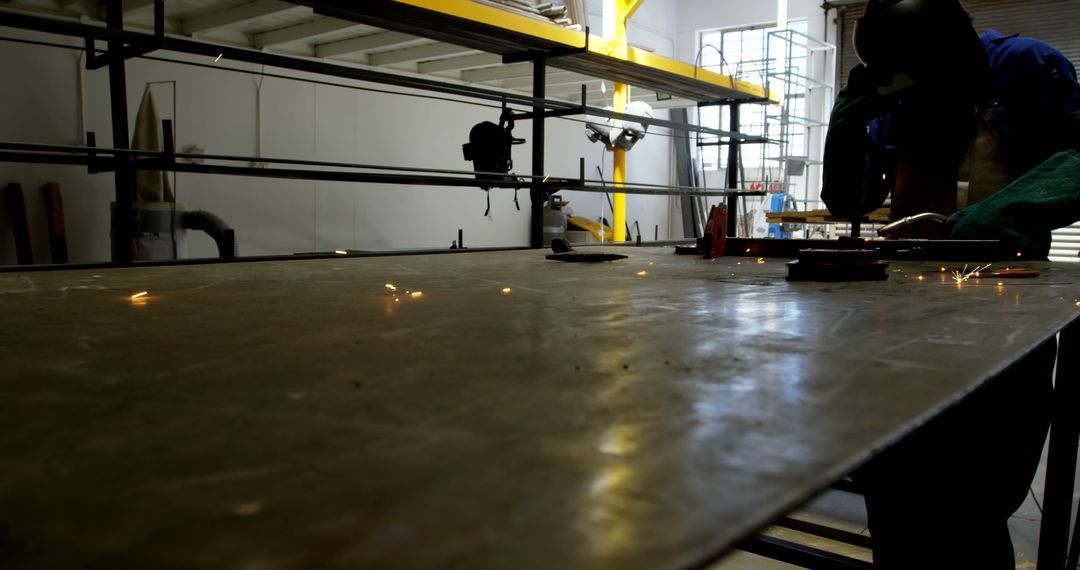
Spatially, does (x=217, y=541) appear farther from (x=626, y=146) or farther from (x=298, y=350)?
(x=626, y=146)

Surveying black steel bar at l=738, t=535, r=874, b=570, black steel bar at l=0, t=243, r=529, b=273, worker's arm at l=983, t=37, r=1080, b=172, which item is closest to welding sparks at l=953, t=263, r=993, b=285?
black steel bar at l=738, t=535, r=874, b=570

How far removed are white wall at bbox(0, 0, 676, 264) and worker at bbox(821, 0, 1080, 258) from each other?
15.8ft

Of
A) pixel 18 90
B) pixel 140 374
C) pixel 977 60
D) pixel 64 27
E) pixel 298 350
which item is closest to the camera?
pixel 140 374

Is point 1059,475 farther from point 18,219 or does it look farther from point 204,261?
point 18,219

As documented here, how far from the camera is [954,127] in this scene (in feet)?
9.30

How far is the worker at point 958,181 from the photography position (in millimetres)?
1253

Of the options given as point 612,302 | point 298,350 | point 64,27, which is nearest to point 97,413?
point 298,350

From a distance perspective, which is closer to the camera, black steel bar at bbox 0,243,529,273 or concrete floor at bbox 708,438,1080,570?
black steel bar at bbox 0,243,529,273

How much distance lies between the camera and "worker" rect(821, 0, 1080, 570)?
4.11 ft

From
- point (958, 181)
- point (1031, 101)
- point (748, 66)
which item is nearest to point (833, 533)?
point (958, 181)

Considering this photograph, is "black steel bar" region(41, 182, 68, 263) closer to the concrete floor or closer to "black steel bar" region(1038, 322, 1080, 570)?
the concrete floor

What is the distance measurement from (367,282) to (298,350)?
75 centimetres

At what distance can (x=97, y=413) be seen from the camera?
500 millimetres

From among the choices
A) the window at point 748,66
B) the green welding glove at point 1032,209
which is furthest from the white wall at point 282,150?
the green welding glove at point 1032,209
